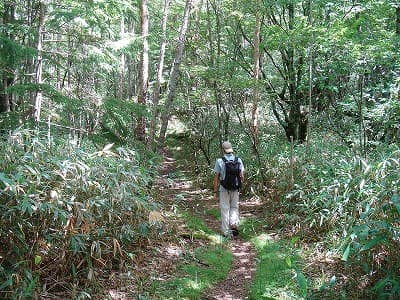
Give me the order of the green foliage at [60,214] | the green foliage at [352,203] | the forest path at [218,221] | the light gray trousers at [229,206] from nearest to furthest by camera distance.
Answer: the green foliage at [60,214], the green foliage at [352,203], the forest path at [218,221], the light gray trousers at [229,206]

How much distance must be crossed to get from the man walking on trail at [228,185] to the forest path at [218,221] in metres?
0.34

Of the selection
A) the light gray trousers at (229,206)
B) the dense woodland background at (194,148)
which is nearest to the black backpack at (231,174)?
the light gray trousers at (229,206)

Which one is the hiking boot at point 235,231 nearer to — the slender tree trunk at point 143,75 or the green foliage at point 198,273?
the green foliage at point 198,273

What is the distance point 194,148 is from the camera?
15.4 meters

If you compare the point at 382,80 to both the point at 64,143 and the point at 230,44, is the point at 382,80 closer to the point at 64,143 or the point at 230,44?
the point at 230,44

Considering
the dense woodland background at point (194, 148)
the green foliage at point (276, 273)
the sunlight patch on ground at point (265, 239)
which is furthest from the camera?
the sunlight patch on ground at point (265, 239)

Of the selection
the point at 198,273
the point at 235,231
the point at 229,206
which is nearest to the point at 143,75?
the point at 229,206

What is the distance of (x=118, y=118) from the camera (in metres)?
8.09

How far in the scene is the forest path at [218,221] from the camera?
5207 mm

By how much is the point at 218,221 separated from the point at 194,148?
6803 millimetres

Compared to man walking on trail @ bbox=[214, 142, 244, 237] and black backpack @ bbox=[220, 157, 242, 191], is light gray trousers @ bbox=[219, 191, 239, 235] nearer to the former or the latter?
man walking on trail @ bbox=[214, 142, 244, 237]

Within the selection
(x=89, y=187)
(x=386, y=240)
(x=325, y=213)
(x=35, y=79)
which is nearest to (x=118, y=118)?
(x=35, y=79)

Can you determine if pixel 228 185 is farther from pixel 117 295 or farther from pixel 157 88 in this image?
pixel 157 88

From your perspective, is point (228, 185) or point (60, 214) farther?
point (228, 185)
